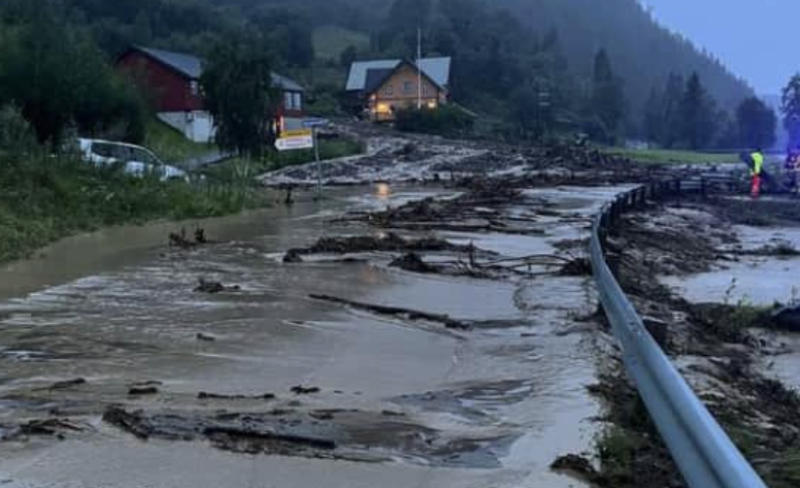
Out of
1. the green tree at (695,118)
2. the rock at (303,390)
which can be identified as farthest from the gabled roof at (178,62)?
the green tree at (695,118)

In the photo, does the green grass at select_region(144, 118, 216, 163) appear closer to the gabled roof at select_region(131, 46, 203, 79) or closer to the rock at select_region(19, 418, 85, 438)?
the gabled roof at select_region(131, 46, 203, 79)

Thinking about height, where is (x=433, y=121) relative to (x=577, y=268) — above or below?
above

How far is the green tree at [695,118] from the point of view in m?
126

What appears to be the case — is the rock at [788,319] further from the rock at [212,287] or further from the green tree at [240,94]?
the green tree at [240,94]

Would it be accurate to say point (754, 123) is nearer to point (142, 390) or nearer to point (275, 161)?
point (275, 161)

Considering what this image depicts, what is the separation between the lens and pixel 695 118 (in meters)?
126

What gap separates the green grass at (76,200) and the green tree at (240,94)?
1575cm

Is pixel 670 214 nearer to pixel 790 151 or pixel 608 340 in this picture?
pixel 790 151

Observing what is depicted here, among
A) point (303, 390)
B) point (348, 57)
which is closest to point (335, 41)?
point (348, 57)

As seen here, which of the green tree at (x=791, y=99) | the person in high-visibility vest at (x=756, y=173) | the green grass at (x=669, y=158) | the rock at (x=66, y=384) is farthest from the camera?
the green tree at (x=791, y=99)

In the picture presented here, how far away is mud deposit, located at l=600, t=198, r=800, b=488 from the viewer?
5109 mm

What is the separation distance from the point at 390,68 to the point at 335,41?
74035mm

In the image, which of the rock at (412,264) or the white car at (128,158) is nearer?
the rock at (412,264)

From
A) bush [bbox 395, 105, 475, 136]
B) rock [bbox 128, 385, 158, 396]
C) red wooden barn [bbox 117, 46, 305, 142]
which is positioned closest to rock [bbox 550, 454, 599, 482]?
rock [bbox 128, 385, 158, 396]
